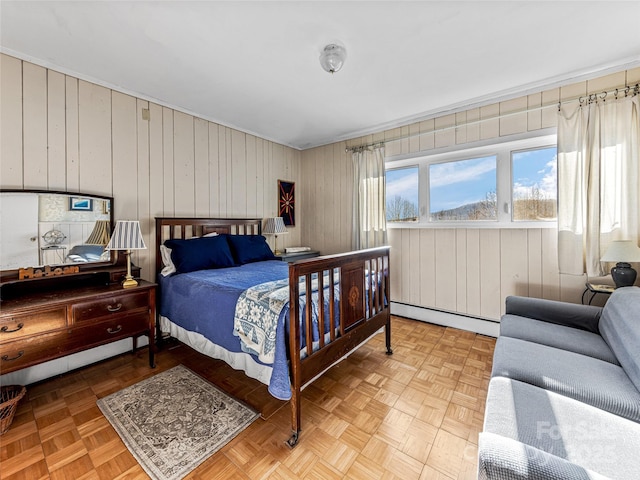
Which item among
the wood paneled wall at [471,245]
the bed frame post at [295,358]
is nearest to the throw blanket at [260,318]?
the bed frame post at [295,358]

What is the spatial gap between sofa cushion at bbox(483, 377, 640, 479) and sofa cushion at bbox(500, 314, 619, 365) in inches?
24.1

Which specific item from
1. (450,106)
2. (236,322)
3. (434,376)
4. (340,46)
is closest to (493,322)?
(434,376)

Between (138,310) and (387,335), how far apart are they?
7.07 feet

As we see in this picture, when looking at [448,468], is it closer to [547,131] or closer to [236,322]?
[236,322]

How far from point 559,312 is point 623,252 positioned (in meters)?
0.62

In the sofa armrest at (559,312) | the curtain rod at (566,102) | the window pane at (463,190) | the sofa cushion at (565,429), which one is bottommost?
the sofa cushion at (565,429)

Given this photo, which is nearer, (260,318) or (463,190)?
(260,318)

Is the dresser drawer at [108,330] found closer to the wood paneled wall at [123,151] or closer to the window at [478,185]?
the wood paneled wall at [123,151]

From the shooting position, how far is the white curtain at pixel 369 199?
11.5ft

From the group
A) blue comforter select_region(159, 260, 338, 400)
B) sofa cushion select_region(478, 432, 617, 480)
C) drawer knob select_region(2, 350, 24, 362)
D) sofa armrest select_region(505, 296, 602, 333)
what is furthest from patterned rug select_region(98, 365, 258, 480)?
sofa armrest select_region(505, 296, 602, 333)

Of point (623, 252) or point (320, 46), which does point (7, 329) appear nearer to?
point (320, 46)

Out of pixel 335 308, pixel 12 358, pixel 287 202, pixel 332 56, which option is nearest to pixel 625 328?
pixel 335 308

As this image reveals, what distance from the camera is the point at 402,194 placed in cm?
352

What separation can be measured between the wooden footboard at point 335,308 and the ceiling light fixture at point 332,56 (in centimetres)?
138
